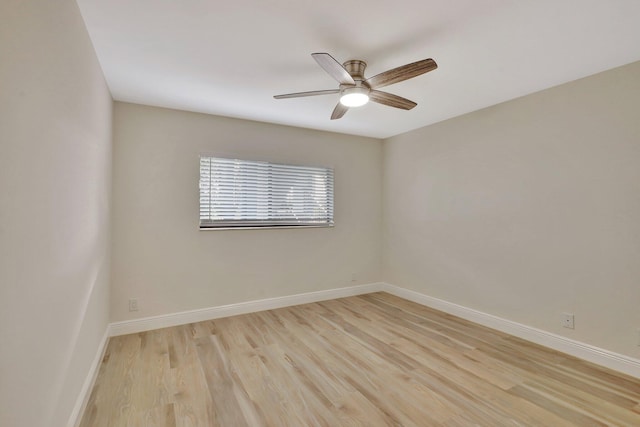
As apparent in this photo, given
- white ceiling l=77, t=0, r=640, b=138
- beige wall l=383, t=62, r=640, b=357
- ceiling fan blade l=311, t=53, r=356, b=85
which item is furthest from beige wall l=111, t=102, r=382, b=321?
ceiling fan blade l=311, t=53, r=356, b=85

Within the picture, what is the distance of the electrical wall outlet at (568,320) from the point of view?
→ 2641mm

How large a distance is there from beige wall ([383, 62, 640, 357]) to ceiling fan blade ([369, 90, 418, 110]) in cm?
134

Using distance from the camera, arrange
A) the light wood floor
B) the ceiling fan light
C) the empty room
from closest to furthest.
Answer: the empty room → the light wood floor → the ceiling fan light

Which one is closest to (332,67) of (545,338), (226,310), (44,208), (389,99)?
(389,99)

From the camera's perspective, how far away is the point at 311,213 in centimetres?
418

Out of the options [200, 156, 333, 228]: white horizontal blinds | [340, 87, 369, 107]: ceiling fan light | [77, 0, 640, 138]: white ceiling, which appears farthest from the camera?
[200, 156, 333, 228]: white horizontal blinds

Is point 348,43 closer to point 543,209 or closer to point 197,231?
point 543,209

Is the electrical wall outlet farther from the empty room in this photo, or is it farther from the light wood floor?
the light wood floor

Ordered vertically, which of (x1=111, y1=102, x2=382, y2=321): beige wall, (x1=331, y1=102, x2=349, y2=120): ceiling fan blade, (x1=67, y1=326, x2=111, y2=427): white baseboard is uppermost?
(x1=331, y1=102, x2=349, y2=120): ceiling fan blade

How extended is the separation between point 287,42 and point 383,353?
2595 mm

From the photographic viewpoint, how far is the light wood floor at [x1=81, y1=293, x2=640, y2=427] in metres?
1.84

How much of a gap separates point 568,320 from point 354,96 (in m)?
2.71

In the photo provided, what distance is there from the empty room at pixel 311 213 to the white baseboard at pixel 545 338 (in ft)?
0.06

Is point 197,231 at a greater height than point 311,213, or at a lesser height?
lesser
